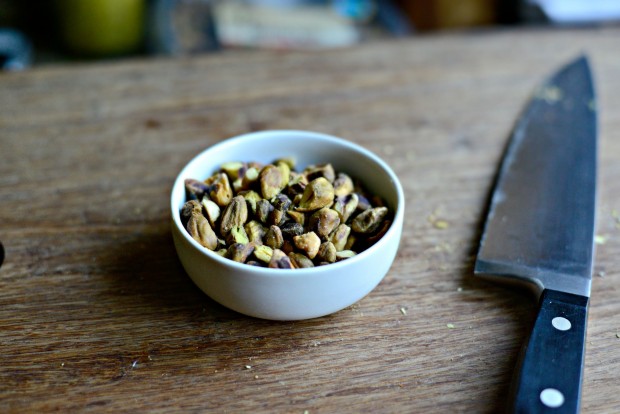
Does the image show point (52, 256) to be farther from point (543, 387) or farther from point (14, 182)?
point (543, 387)

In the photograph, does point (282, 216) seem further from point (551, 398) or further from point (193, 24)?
point (193, 24)


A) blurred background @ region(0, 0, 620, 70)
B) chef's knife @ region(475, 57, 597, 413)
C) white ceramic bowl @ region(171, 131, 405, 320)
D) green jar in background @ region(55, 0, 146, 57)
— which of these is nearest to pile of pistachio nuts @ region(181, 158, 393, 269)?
white ceramic bowl @ region(171, 131, 405, 320)

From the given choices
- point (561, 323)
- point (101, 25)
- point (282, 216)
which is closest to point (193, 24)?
point (101, 25)

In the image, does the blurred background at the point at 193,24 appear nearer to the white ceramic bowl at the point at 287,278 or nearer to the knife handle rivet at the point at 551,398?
the white ceramic bowl at the point at 287,278

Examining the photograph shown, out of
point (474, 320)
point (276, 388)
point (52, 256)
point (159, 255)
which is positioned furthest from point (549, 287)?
point (52, 256)

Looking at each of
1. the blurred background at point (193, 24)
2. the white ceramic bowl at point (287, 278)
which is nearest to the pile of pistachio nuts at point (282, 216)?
the white ceramic bowl at point (287, 278)

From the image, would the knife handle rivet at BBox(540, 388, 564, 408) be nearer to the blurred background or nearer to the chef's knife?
the chef's knife
